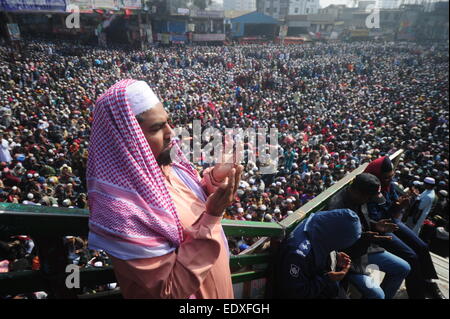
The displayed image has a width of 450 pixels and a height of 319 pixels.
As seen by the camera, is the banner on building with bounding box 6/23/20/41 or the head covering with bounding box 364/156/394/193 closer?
the head covering with bounding box 364/156/394/193

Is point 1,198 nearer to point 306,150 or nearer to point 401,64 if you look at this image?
point 306,150

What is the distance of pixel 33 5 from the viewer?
10.1 metres

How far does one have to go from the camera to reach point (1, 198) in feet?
17.0

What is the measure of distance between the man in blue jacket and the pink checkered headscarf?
839 millimetres

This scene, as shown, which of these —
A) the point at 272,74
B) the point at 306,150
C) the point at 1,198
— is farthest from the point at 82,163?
the point at 272,74

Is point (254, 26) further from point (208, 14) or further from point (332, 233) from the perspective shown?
point (332, 233)

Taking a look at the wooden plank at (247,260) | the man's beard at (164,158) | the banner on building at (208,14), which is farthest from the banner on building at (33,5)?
the banner on building at (208,14)

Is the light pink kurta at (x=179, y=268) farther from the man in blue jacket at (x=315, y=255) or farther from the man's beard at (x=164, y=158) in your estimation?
the man in blue jacket at (x=315, y=255)

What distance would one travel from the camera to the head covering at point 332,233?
5.10ft

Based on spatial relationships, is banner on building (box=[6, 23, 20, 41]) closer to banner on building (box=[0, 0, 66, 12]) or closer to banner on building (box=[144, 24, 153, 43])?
banner on building (box=[0, 0, 66, 12])

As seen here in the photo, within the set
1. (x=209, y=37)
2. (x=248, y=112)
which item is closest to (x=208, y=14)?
(x=209, y=37)

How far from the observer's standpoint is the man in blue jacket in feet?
4.99

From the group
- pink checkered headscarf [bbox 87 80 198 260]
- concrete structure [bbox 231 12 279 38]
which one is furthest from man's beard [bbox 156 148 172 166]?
concrete structure [bbox 231 12 279 38]

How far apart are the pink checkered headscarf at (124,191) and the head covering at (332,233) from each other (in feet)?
3.03
